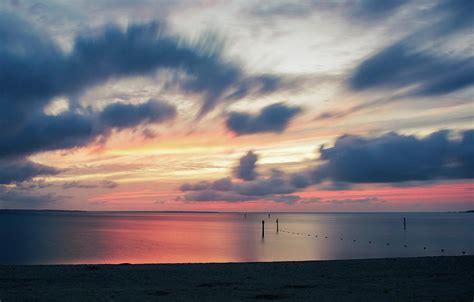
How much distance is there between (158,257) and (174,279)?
125 feet

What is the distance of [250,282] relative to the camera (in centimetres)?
2427

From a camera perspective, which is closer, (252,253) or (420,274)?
(420,274)

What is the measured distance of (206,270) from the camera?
30391mm

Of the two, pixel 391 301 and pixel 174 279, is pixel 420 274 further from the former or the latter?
pixel 174 279

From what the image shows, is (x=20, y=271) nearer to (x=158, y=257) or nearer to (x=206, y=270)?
(x=206, y=270)

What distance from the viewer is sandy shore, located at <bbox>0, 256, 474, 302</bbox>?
19641mm

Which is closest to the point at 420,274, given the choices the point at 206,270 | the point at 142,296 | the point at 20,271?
the point at 206,270

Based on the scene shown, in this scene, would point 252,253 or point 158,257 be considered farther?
point 252,253

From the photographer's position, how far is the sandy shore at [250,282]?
64.4 feet

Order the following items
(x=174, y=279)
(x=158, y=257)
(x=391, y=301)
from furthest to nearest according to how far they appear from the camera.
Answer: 1. (x=158, y=257)
2. (x=174, y=279)
3. (x=391, y=301)

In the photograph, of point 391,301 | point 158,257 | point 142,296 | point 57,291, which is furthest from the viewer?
point 158,257

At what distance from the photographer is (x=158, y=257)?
206 feet

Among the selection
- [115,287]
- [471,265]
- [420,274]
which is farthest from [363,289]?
[471,265]

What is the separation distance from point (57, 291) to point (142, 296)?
15.3 ft
